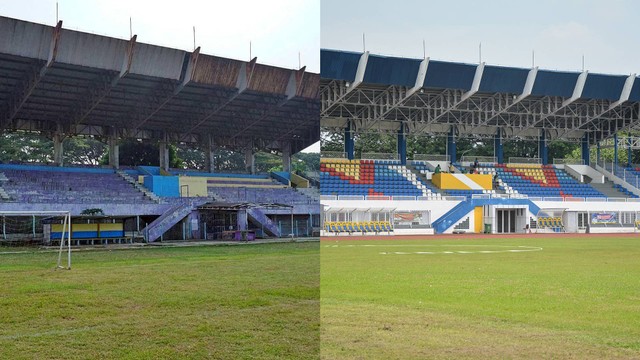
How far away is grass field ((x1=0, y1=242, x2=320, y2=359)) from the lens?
5.54 m

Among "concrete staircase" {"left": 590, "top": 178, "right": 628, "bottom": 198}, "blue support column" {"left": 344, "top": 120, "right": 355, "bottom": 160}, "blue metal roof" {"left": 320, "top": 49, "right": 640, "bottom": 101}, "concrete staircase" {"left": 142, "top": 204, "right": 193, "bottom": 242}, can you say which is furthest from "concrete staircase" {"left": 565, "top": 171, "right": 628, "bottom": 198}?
"concrete staircase" {"left": 142, "top": 204, "right": 193, "bottom": 242}

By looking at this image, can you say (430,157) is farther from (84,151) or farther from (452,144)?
(84,151)

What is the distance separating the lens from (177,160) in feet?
148

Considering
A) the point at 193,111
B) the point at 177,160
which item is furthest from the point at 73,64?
the point at 177,160

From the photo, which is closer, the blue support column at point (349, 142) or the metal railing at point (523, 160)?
the blue support column at point (349, 142)

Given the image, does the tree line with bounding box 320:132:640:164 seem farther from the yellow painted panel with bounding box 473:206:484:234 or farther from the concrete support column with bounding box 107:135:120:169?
the concrete support column with bounding box 107:135:120:169

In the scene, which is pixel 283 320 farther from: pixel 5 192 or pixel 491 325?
pixel 5 192

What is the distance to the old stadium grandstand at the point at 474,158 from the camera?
113 ft

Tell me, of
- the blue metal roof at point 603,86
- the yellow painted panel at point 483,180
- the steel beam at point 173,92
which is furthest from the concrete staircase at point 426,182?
the steel beam at point 173,92

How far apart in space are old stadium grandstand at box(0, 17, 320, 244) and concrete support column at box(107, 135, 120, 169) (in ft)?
0.32

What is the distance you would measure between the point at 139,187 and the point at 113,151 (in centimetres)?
480

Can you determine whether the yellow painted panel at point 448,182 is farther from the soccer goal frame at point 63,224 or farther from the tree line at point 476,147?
the soccer goal frame at point 63,224

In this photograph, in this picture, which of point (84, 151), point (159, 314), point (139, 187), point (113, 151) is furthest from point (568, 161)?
point (159, 314)

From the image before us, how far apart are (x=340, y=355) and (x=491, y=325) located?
1.66 meters
